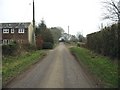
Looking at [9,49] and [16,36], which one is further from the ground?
[16,36]

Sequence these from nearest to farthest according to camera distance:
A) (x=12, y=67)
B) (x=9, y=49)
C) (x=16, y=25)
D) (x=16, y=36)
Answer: (x=12, y=67)
(x=9, y=49)
(x=16, y=36)
(x=16, y=25)

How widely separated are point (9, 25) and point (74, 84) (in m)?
61.7

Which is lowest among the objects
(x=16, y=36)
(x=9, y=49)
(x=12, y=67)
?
(x=12, y=67)

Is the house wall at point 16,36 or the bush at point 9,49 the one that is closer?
the bush at point 9,49

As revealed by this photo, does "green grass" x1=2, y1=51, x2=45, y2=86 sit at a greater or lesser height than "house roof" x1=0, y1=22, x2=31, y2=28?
lesser

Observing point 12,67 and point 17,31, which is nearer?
point 12,67

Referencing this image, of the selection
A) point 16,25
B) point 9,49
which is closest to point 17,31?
point 16,25

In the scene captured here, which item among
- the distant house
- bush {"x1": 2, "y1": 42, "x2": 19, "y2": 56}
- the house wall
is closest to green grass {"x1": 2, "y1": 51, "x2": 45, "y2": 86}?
bush {"x1": 2, "y1": 42, "x2": 19, "y2": 56}

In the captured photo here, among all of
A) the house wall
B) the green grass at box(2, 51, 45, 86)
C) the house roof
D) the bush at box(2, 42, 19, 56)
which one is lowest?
the green grass at box(2, 51, 45, 86)

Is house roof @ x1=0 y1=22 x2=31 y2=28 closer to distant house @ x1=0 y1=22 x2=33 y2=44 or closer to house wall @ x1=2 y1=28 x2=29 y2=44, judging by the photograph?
distant house @ x1=0 y1=22 x2=33 y2=44

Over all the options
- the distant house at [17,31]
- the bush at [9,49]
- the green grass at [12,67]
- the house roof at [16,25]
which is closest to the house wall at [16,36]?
the distant house at [17,31]

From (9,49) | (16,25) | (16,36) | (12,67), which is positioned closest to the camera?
(12,67)

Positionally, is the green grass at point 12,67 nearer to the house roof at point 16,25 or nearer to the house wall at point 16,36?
the house wall at point 16,36

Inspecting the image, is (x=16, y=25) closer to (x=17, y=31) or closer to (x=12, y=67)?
(x=17, y=31)
